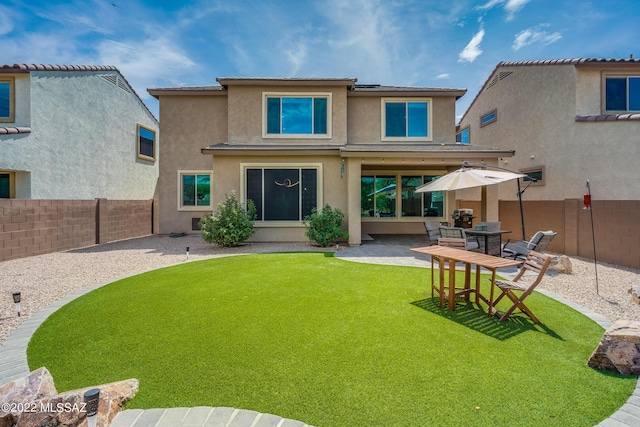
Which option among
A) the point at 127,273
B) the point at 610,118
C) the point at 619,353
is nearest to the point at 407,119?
the point at 610,118

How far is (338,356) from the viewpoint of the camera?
3521 millimetres

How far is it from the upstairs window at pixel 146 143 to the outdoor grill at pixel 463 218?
19.3 m

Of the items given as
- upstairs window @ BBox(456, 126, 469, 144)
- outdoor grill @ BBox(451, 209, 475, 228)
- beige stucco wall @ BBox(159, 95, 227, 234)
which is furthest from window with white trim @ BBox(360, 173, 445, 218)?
beige stucco wall @ BBox(159, 95, 227, 234)

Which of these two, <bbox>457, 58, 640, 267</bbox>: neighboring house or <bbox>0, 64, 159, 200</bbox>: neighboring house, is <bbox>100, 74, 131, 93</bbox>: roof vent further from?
<bbox>457, 58, 640, 267</bbox>: neighboring house

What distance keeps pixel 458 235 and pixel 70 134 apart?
690 inches

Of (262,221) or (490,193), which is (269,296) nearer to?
(262,221)

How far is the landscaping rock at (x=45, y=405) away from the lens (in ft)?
7.06

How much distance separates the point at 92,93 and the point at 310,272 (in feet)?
51.6

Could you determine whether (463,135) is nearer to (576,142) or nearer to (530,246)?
(576,142)

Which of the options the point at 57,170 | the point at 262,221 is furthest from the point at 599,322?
the point at 57,170

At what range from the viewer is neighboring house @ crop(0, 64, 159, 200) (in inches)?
458

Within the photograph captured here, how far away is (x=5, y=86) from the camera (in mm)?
11867

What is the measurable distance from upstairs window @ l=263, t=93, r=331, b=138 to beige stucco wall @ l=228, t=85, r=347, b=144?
0.84ft

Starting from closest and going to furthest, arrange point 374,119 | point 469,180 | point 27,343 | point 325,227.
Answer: point 27,343
point 469,180
point 325,227
point 374,119
